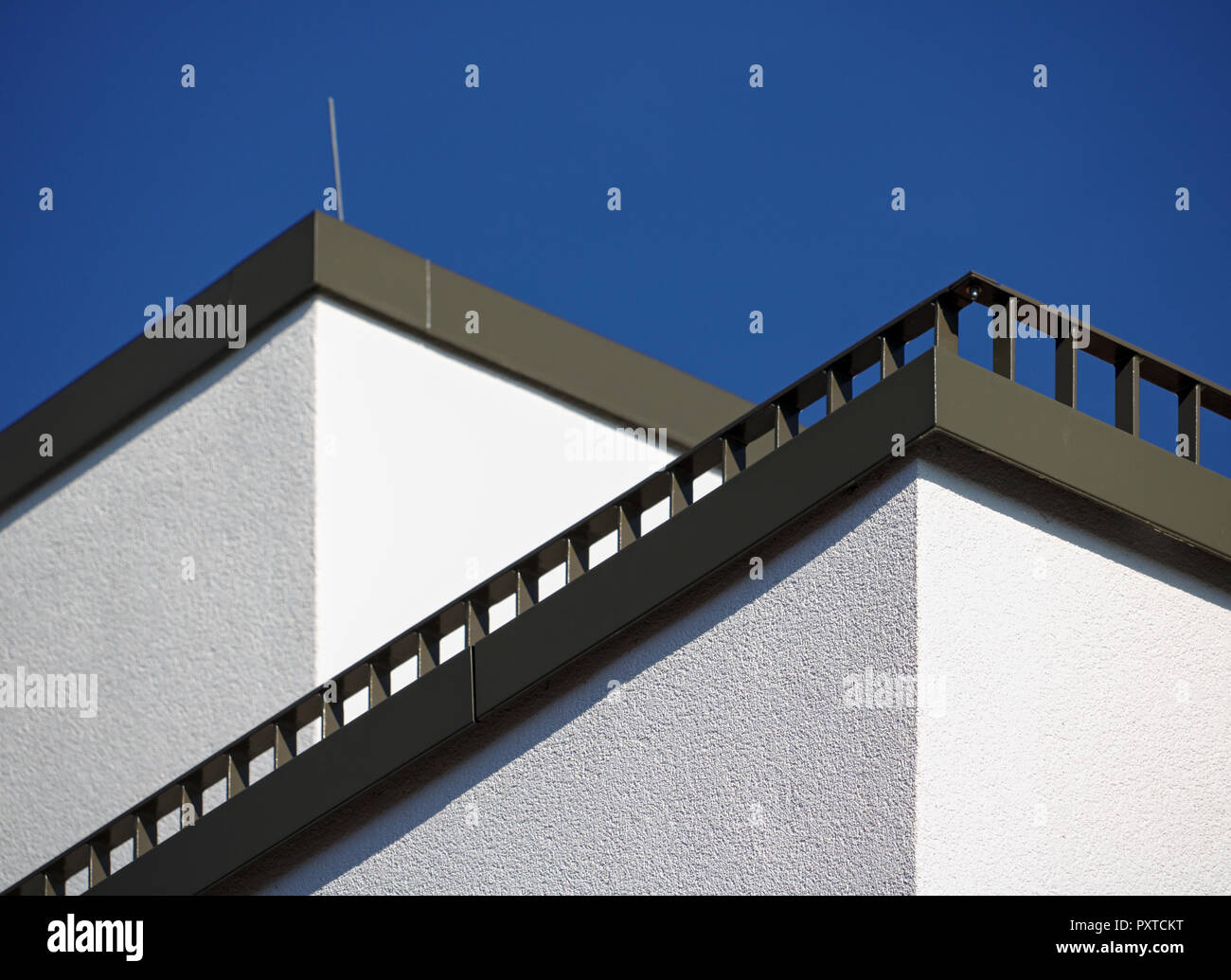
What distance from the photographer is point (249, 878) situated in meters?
8.72

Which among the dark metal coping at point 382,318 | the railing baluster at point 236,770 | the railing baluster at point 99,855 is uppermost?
the dark metal coping at point 382,318

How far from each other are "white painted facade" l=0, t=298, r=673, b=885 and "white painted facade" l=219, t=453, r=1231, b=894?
3120 mm

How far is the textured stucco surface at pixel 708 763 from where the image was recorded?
681 cm

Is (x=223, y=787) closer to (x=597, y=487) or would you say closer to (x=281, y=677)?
(x=281, y=677)

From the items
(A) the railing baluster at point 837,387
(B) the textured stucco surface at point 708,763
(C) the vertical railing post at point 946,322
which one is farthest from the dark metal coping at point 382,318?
(C) the vertical railing post at point 946,322

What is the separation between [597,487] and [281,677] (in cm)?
266

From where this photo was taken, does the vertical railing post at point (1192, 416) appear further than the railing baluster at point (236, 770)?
No

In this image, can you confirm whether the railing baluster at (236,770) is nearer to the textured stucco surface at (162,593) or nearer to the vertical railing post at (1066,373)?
the textured stucco surface at (162,593)

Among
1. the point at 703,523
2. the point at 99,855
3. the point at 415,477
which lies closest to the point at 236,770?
the point at 99,855

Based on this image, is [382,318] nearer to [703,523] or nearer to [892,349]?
[703,523]

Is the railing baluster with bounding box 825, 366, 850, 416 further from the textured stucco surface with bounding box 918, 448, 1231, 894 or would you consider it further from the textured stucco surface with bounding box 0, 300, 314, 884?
the textured stucco surface with bounding box 0, 300, 314, 884

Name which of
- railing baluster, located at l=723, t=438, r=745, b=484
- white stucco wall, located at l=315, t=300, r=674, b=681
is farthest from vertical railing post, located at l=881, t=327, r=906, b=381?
white stucco wall, located at l=315, t=300, r=674, b=681

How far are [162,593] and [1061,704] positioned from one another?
6.47 metres

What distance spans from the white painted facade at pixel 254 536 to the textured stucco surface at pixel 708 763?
8.04 ft
